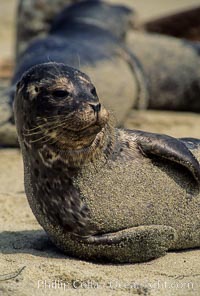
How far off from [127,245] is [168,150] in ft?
1.56

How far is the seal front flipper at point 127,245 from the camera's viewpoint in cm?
414

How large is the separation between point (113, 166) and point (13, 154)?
2.98 m

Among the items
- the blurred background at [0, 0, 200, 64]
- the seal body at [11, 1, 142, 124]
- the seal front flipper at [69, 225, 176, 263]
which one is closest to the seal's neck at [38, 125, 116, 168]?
the seal front flipper at [69, 225, 176, 263]

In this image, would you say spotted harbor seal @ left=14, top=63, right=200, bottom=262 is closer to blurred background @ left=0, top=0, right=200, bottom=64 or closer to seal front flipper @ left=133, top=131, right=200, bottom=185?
seal front flipper @ left=133, top=131, right=200, bottom=185

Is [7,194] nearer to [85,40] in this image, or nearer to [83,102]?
[83,102]

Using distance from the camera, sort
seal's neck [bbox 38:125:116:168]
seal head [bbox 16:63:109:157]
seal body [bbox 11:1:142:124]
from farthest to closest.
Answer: seal body [bbox 11:1:142:124], seal's neck [bbox 38:125:116:168], seal head [bbox 16:63:109:157]

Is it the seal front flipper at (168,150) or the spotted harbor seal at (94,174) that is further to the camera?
the seal front flipper at (168,150)

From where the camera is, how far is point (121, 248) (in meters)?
4.16

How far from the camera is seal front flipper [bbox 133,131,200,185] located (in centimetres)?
425

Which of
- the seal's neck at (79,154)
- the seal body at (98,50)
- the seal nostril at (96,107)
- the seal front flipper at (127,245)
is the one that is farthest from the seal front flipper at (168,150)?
the seal body at (98,50)

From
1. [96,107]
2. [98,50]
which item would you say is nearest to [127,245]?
[96,107]

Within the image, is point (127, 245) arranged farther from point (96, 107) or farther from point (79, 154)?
point (96, 107)

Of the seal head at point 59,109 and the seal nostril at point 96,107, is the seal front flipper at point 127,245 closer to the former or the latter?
the seal head at point 59,109

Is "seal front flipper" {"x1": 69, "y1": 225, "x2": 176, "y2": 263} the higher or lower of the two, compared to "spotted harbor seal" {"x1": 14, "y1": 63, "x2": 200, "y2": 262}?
lower
